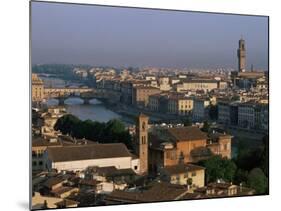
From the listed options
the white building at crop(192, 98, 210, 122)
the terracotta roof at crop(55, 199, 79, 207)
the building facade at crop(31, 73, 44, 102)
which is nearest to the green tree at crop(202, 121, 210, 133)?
the white building at crop(192, 98, 210, 122)

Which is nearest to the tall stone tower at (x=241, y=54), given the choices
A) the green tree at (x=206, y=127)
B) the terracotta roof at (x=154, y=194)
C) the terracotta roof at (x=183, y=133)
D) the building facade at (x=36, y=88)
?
the green tree at (x=206, y=127)

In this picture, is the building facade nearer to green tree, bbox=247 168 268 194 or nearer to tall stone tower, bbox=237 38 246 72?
tall stone tower, bbox=237 38 246 72

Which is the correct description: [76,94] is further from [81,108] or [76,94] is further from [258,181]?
[258,181]

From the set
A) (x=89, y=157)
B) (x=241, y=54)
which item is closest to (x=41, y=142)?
(x=89, y=157)

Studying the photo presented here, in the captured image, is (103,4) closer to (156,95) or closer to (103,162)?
(156,95)

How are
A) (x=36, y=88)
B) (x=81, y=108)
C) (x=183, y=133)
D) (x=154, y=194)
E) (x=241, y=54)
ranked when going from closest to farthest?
1. (x=36, y=88)
2. (x=81, y=108)
3. (x=154, y=194)
4. (x=183, y=133)
5. (x=241, y=54)

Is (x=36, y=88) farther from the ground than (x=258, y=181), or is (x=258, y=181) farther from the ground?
(x=36, y=88)

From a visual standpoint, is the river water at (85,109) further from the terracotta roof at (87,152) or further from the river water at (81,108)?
the terracotta roof at (87,152)
